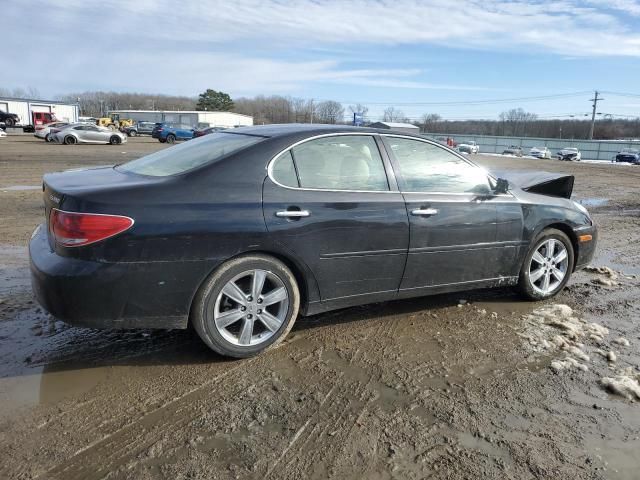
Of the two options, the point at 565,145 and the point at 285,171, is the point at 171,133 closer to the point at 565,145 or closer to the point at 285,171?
the point at 285,171

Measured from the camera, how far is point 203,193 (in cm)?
332

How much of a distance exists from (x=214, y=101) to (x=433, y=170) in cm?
12483

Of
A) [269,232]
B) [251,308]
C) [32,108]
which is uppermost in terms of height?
[32,108]

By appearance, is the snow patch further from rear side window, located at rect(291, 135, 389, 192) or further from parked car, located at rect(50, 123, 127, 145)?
parked car, located at rect(50, 123, 127, 145)

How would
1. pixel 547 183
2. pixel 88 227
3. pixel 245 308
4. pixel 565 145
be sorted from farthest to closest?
pixel 565 145 → pixel 547 183 → pixel 245 308 → pixel 88 227

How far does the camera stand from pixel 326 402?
309 centimetres

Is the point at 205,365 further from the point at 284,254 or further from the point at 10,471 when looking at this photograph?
the point at 10,471

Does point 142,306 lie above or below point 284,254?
below

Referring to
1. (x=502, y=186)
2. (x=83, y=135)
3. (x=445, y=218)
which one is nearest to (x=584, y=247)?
(x=502, y=186)

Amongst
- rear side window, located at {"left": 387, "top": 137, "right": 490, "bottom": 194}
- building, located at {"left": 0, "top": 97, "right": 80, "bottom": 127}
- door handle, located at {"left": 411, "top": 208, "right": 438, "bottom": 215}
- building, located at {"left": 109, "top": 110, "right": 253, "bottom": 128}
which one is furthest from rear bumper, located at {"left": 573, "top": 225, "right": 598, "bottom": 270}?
building, located at {"left": 109, "top": 110, "right": 253, "bottom": 128}

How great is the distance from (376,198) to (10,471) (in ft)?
9.00

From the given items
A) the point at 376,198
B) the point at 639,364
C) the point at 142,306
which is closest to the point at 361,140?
the point at 376,198

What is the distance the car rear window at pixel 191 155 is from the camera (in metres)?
3.61

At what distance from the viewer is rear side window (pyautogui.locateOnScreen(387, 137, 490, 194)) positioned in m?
4.12
